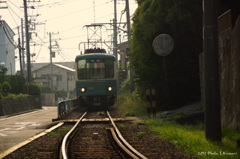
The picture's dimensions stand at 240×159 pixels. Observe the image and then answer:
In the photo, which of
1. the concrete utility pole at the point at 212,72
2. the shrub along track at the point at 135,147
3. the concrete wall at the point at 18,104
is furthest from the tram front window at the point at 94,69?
the concrete utility pole at the point at 212,72

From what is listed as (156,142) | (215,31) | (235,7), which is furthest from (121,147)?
(235,7)

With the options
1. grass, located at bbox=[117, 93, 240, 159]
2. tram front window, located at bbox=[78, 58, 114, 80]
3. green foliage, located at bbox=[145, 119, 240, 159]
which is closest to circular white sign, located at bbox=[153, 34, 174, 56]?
grass, located at bbox=[117, 93, 240, 159]

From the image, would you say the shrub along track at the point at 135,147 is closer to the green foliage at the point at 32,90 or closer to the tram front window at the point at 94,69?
the tram front window at the point at 94,69

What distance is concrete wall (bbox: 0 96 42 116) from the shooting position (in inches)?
1232

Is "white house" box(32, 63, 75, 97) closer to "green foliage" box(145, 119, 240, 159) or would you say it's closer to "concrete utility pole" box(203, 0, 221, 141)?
"green foliage" box(145, 119, 240, 159)

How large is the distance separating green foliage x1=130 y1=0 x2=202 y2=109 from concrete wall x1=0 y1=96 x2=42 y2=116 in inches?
613

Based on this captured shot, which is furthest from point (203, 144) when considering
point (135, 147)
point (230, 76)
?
point (230, 76)

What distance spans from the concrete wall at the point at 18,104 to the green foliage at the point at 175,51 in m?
15.6

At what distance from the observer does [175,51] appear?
744 inches

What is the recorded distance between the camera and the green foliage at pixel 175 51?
1800 cm

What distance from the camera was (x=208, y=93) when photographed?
9.01 metres

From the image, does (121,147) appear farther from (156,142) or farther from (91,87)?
(91,87)

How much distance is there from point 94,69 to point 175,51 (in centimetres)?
655

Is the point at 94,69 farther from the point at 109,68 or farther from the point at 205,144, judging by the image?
the point at 205,144
